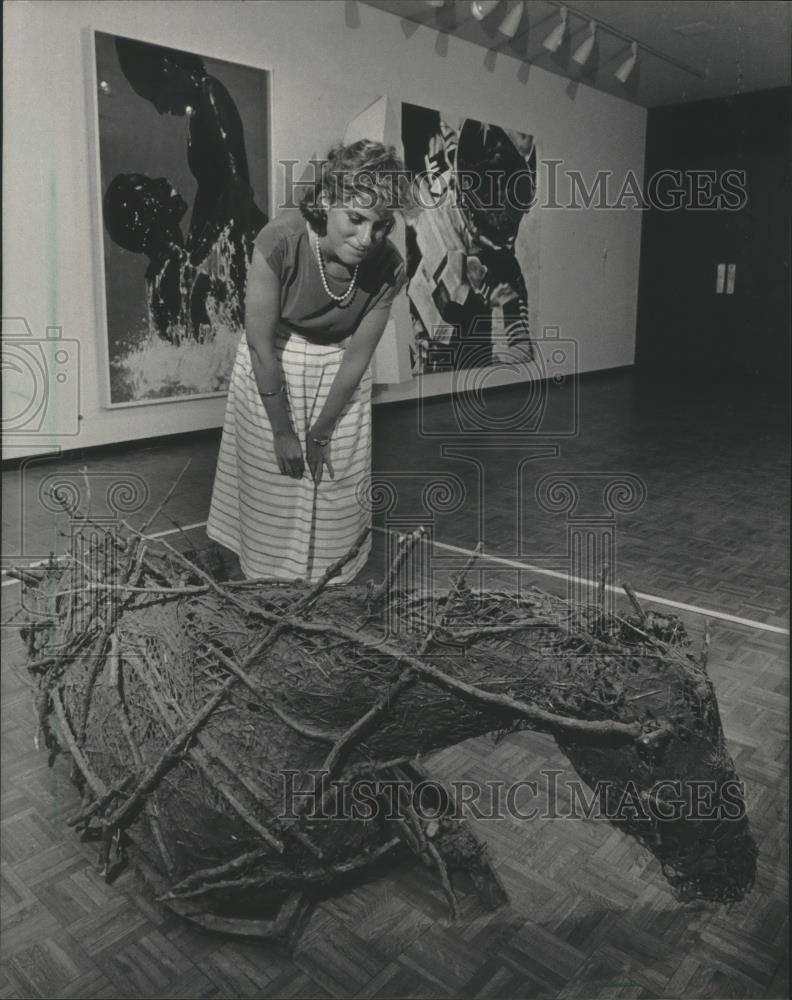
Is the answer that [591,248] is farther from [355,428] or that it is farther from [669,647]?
[669,647]

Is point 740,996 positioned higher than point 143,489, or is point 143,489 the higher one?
point 143,489

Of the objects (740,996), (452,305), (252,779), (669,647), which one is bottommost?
(740,996)

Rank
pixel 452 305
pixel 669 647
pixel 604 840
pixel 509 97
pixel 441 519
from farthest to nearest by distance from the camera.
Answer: pixel 452 305 → pixel 441 519 → pixel 509 97 → pixel 604 840 → pixel 669 647

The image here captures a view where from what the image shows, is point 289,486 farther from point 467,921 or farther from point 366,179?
point 467,921

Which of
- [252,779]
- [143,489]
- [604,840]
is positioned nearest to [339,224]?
[252,779]

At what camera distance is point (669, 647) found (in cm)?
112

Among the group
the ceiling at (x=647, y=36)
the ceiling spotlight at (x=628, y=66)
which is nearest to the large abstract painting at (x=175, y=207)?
the ceiling at (x=647, y=36)

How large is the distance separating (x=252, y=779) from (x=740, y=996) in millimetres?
710

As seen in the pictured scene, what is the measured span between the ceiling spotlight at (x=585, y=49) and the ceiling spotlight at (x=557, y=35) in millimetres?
69

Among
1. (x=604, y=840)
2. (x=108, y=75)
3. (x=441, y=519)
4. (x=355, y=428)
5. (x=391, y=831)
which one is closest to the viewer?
(x=391, y=831)

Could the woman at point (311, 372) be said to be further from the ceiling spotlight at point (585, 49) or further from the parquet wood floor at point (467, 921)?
the ceiling spotlight at point (585, 49)

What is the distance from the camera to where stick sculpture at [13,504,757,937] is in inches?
43.7

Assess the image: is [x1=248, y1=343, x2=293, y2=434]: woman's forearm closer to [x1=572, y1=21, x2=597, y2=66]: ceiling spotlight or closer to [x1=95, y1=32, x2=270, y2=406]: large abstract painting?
[x1=95, y1=32, x2=270, y2=406]: large abstract painting
